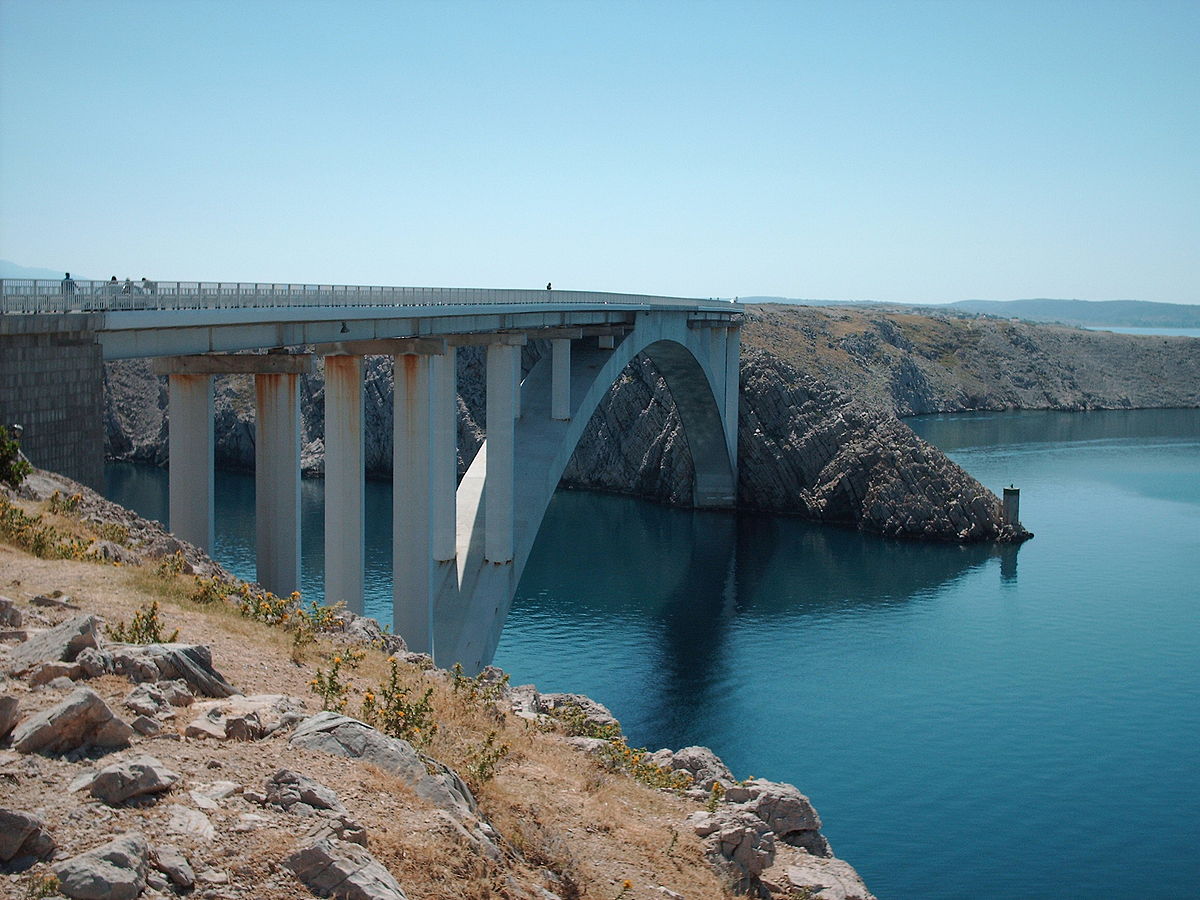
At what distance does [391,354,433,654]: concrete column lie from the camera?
30484mm

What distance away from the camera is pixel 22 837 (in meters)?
7.00

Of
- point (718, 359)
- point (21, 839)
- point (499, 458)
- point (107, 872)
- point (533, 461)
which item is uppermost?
point (718, 359)

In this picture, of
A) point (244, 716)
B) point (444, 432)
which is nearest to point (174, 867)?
point (244, 716)

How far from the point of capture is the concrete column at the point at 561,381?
144ft

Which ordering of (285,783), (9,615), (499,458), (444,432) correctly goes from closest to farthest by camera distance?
(285,783)
(9,615)
(444,432)
(499,458)

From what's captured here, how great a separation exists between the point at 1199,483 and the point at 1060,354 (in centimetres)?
7517

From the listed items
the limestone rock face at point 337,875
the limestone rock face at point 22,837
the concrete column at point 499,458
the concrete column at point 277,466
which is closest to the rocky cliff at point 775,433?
the concrete column at point 499,458

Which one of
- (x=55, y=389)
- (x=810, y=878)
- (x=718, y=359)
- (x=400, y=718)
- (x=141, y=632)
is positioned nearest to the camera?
(x=400, y=718)

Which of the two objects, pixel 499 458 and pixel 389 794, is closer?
pixel 389 794

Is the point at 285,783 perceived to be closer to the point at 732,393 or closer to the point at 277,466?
the point at 277,466

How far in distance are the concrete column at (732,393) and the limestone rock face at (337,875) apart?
210 feet

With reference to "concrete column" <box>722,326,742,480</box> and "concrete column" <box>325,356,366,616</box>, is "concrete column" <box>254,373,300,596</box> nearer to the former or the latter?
"concrete column" <box>325,356,366,616</box>

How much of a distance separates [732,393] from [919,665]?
3414 cm

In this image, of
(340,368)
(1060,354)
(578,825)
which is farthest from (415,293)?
(1060,354)
